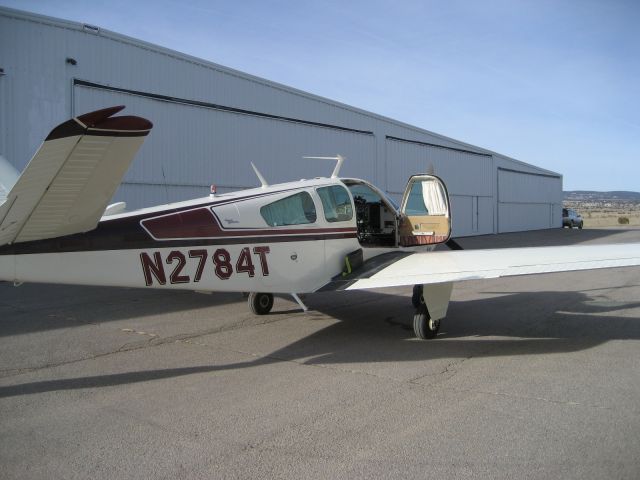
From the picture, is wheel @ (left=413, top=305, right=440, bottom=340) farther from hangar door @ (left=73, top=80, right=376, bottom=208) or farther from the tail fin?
hangar door @ (left=73, top=80, right=376, bottom=208)

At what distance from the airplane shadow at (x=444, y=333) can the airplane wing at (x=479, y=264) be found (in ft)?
3.07

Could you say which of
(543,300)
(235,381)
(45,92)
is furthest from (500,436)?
(45,92)

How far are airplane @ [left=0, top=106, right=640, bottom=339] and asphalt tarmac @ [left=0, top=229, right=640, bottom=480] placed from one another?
935 millimetres

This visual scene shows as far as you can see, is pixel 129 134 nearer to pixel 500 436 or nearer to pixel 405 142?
pixel 500 436

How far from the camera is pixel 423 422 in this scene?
170 inches

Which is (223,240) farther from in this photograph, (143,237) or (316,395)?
(316,395)

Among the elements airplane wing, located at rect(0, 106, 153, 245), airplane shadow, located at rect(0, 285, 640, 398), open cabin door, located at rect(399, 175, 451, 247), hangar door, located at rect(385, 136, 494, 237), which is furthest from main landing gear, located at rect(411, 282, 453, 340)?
hangar door, located at rect(385, 136, 494, 237)

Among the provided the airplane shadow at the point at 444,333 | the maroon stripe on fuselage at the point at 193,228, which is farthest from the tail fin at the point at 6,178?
the airplane shadow at the point at 444,333

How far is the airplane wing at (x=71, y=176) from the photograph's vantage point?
165 inches

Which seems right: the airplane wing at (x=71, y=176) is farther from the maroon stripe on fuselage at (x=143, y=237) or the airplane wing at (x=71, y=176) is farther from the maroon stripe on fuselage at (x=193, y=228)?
the maroon stripe on fuselage at (x=193, y=228)

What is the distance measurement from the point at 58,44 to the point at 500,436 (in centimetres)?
1533

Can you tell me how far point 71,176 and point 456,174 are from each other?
32587mm

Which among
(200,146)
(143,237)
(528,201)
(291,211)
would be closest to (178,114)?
(200,146)

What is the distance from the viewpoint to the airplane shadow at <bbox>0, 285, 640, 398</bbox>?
600cm
